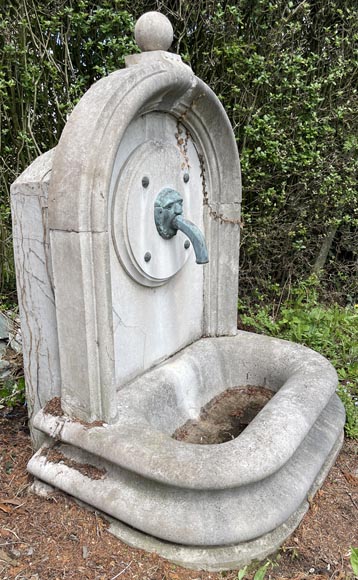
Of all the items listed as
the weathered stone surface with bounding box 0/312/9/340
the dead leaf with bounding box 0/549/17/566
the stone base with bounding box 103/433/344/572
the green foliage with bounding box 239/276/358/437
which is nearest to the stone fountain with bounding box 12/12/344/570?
the stone base with bounding box 103/433/344/572

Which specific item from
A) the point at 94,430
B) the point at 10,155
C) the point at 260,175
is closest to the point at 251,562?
the point at 94,430

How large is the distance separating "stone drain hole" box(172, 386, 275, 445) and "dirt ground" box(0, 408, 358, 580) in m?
0.49

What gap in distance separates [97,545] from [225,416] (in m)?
0.92

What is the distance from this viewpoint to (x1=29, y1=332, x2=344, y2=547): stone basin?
1.47 metres

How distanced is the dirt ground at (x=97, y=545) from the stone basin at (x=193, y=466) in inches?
3.8

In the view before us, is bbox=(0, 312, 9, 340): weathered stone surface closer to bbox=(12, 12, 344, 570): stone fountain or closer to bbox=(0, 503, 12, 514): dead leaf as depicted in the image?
bbox=(12, 12, 344, 570): stone fountain

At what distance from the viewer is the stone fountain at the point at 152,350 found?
4.94 ft

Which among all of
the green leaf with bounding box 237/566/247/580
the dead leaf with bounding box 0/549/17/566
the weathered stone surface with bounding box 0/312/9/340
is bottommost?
the green leaf with bounding box 237/566/247/580

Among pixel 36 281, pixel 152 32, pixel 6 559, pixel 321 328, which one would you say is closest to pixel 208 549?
pixel 6 559

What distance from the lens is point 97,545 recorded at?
158cm

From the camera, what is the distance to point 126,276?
1937 millimetres

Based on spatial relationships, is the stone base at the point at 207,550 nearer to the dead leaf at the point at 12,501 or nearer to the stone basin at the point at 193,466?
the stone basin at the point at 193,466

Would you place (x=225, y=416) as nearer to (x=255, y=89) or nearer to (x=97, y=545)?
(x=97, y=545)

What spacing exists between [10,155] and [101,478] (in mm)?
2820
